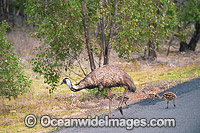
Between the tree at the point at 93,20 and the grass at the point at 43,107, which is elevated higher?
the tree at the point at 93,20

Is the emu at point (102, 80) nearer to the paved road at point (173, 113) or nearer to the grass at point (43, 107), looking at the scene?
the paved road at point (173, 113)

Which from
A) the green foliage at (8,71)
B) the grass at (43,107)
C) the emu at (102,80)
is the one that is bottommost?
the grass at (43,107)

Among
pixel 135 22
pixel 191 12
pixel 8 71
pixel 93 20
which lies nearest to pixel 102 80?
pixel 135 22

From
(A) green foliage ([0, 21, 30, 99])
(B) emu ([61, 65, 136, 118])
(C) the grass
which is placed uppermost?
(B) emu ([61, 65, 136, 118])

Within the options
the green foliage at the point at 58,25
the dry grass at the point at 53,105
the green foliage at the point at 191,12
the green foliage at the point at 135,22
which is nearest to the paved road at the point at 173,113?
the dry grass at the point at 53,105

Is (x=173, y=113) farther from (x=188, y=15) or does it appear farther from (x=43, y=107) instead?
(x=188, y=15)

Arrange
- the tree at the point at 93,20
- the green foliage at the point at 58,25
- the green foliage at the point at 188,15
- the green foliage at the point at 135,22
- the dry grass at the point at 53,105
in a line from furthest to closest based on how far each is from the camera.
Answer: the green foliage at the point at 188,15
the green foliage at the point at 58,25
the tree at the point at 93,20
the green foliage at the point at 135,22
the dry grass at the point at 53,105

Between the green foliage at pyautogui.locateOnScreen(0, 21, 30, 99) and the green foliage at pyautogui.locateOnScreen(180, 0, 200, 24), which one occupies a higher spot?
the green foliage at pyautogui.locateOnScreen(0, 21, 30, 99)

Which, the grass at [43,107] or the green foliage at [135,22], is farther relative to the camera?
the green foliage at [135,22]

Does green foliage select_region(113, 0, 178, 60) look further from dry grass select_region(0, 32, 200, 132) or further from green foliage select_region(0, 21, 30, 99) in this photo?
green foliage select_region(0, 21, 30, 99)

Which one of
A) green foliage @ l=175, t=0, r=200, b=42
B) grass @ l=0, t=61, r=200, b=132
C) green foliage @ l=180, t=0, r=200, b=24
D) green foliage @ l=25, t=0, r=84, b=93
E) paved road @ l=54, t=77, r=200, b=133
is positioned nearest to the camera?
paved road @ l=54, t=77, r=200, b=133

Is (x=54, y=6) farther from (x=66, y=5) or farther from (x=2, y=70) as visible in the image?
(x=2, y=70)

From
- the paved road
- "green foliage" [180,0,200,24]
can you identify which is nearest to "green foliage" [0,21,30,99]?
the paved road

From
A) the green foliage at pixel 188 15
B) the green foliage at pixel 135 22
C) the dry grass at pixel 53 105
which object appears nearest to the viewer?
the dry grass at pixel 53 105
